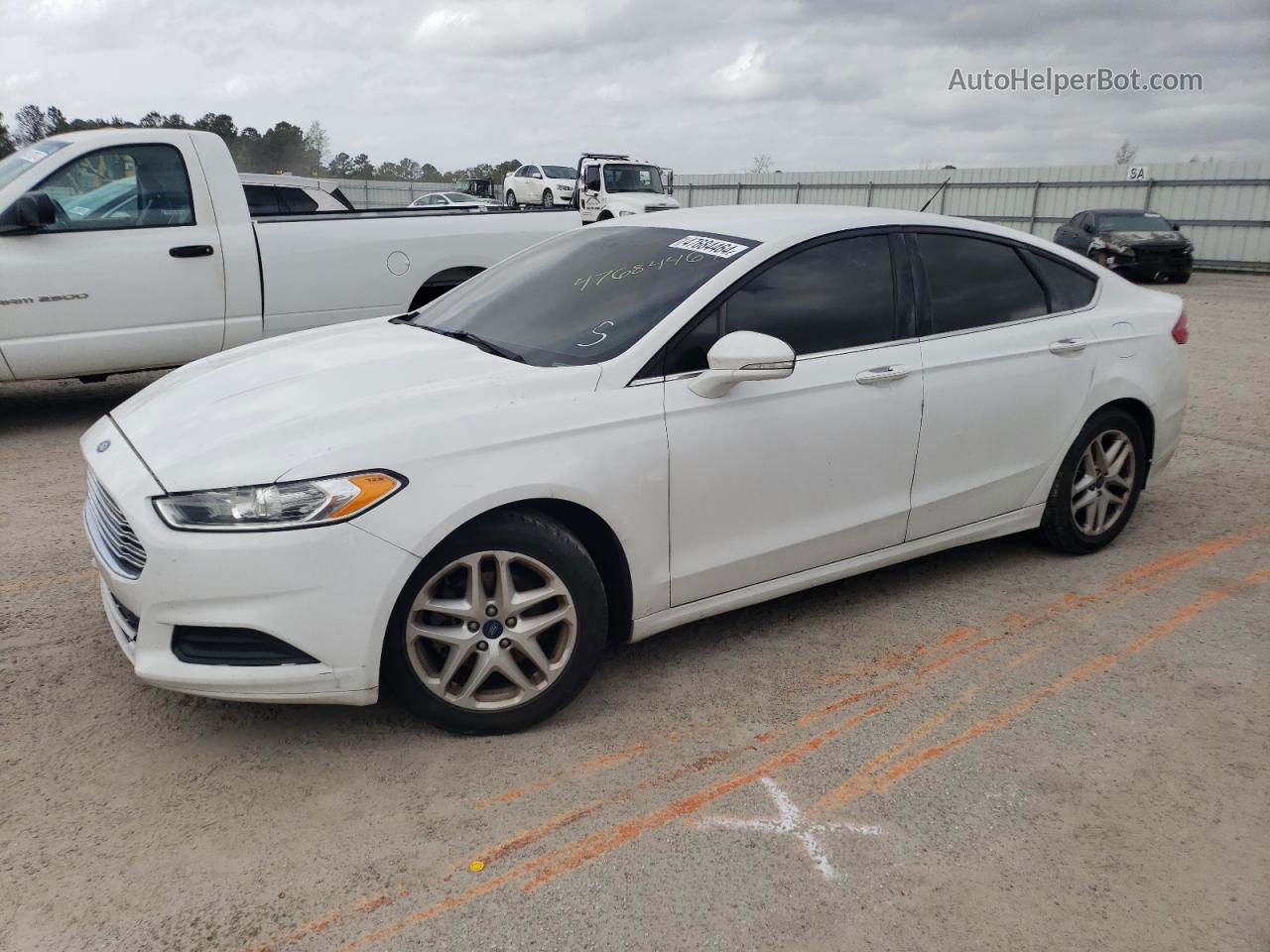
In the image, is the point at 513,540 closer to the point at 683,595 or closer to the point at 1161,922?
the point at 683,595

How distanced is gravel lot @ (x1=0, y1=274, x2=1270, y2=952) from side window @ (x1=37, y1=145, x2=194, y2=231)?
3.34 metres

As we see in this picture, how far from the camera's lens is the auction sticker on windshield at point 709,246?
3.68m

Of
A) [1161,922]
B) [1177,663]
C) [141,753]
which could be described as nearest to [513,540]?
[141,753]

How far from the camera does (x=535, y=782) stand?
293 cm

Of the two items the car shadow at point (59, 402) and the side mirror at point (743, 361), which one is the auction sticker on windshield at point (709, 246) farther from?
the car shadow at point (59, 402)

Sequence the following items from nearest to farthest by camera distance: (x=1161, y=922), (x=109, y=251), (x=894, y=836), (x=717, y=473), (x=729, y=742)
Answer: (x=1161, y=922)
(x=894, y=836)
(x=729, y=742)
(x=717, y=473)
(x=109, y=251)

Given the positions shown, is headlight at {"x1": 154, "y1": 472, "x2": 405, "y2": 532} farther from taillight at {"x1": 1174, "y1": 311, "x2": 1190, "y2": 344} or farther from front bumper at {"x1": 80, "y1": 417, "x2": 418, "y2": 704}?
taillight at {"x1": 1174, "y1": 311, "x2": 1190, "y2": 344}

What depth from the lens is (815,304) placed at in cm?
376

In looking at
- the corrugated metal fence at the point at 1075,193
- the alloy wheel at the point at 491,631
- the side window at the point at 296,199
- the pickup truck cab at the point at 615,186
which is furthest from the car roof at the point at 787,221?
the pickup truck cab at the point at 615,186

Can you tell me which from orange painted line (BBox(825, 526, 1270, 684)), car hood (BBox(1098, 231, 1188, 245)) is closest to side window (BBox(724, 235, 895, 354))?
orange painted line (BBox(825, 526, 1270, 684))

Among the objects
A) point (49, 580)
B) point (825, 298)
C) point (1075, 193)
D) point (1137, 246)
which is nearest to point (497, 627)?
point (825, 298)

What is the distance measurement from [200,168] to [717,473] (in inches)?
208

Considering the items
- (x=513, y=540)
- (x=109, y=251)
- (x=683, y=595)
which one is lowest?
(x=683, y=595)

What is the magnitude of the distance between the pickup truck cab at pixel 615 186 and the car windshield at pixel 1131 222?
10256 mm
